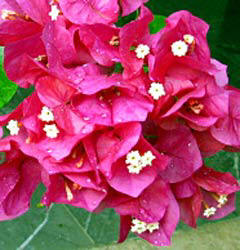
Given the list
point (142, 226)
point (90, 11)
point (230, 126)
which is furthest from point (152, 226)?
point (90, 11)

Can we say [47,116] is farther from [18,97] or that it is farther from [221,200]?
[18,97]

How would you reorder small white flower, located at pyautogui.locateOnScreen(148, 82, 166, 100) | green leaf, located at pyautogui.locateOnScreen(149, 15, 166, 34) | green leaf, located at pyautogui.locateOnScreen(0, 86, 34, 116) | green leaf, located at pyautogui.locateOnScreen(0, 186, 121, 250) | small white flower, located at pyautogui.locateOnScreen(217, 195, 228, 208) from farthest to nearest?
green leaf, located at pyautogui.locateOnScreen(0, 186, 121, 250) < green leaf, located at pyautogui.locateOnScreen(0, 86, 34, 116) < green leaf, located at pyautogui.locateOnScreen(149, 15, 166, 34) < small white flower, located at pyautogui.locateOnScreen(217, 195, 228, 208) < small white flower, located at pyautogui.locateOnScreen(148, 82, 166, 100)

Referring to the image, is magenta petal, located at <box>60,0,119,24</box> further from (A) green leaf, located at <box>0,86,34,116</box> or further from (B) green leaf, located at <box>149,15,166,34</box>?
(A) green leaf, located at <box>0,86,34,116</box>

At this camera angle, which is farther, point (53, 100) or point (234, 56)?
point (234, 56)

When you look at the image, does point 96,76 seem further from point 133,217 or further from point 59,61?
point 133,217

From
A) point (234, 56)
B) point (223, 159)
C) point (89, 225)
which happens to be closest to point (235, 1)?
point (234, 56)

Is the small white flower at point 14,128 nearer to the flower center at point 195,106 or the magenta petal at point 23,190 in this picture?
the magenta petal at point 23,190

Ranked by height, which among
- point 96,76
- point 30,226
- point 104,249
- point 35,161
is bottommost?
point 104,249

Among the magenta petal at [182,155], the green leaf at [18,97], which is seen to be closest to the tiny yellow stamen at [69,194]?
the magenta petal at [182,155]

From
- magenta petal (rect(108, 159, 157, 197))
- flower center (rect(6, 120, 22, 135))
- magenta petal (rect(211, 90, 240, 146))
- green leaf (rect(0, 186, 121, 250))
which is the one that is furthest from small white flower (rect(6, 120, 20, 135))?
green leaf (rect(0, 186, 121, 250))
